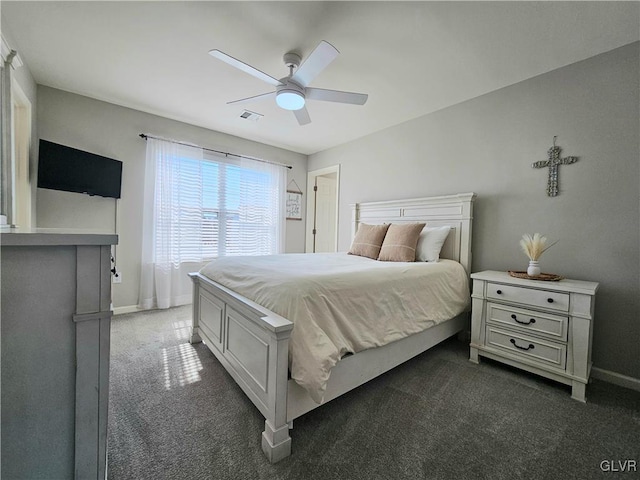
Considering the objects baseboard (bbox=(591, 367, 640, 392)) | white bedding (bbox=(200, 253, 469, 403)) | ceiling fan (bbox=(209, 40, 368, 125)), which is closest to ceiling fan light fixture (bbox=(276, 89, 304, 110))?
ceiling fan (bbox=(209, 40, 368, 125))

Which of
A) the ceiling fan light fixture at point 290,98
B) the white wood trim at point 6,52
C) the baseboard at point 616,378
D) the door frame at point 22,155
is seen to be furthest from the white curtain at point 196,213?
the baseboard at point 616,378

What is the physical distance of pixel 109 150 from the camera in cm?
305

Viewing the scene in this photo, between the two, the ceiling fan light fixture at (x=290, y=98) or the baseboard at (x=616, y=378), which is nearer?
the baseboard at (x=616, y=378)

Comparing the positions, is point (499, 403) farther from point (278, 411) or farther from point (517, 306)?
point (278, 411)

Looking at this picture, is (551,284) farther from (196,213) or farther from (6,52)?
(6,52)

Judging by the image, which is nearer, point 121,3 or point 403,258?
point 121,3

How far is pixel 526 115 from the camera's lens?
7.78 feet

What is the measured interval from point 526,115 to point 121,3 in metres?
3.29

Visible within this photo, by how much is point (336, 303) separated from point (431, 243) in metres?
1.62

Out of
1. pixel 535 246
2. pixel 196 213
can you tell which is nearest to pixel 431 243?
pixel 535 246

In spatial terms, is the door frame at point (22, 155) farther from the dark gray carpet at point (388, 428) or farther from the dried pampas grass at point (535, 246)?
the dried pampas grass at point (535, 246)

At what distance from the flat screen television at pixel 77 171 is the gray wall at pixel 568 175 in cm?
369

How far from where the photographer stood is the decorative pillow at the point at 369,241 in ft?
9.62

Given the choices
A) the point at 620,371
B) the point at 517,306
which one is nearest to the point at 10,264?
the point at 517,306
